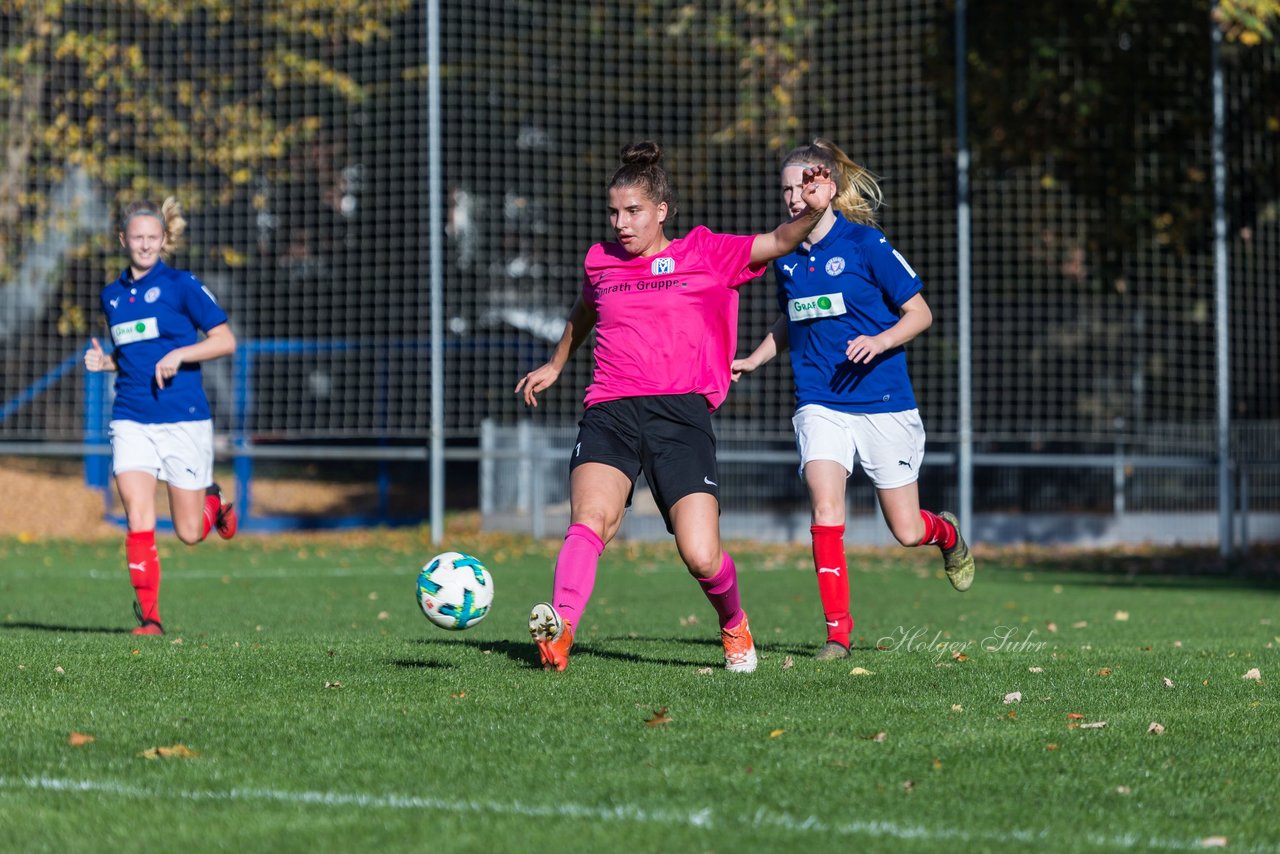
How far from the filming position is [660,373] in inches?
253

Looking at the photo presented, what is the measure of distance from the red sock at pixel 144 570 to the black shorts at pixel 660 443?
117 inches

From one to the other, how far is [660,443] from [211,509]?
3.69 metres

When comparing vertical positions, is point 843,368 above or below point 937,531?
above

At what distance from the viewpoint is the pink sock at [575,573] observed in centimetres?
623

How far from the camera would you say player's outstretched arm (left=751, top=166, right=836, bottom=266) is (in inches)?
245

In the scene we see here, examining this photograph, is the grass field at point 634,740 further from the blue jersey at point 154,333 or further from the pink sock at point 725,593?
the blue jersey at point 154,333

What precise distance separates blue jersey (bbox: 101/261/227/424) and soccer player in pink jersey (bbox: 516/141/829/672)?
2.97 meters

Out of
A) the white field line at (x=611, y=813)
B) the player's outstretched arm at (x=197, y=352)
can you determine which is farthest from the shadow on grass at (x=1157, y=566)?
the white field line at (x=611, y=813)

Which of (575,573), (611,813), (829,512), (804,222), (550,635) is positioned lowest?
(611,813)

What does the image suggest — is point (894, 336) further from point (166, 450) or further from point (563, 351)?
point (166, 450)

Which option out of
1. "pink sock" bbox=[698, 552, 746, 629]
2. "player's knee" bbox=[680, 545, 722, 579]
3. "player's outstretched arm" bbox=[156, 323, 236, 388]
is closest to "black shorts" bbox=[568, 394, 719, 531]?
"player's knee" bbox=[680, 545, 722, 579]

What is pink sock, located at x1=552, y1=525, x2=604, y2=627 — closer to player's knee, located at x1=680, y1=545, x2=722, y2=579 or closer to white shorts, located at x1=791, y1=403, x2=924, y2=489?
player's knee, located at x1=680, y1=545, x2=722, y2=579

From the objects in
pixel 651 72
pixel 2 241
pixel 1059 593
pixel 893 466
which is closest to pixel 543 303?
pixel 651 72

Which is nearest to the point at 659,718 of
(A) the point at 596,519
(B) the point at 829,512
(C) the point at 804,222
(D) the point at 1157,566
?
(A) the point at 596,519
